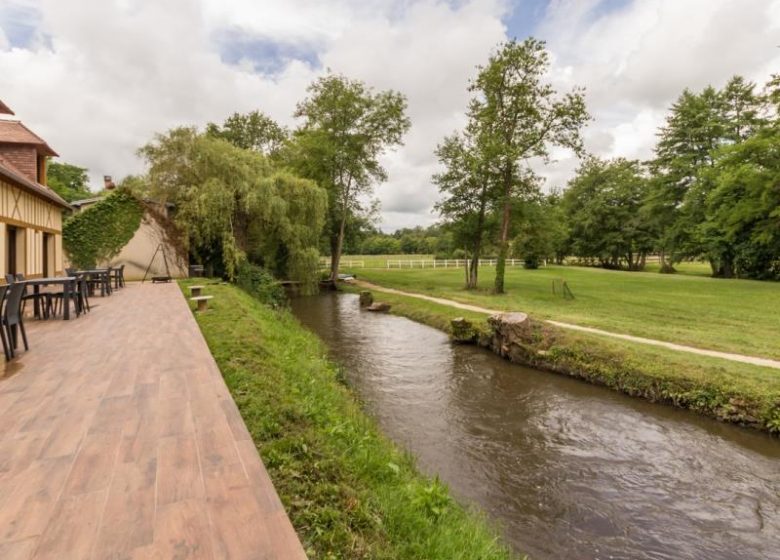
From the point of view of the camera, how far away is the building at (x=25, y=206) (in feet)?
33.9

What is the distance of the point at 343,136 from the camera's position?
82.1 ft

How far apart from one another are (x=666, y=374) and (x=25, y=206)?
1650 centimetres

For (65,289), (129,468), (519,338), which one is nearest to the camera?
(129,468)

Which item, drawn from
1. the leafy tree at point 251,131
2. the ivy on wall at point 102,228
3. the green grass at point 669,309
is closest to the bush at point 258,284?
the ivy on wall at point 102,228

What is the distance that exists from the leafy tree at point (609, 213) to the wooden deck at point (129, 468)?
39818 millimetres

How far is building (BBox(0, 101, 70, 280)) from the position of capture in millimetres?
10328

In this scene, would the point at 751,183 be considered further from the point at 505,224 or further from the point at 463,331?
the point at 463,331

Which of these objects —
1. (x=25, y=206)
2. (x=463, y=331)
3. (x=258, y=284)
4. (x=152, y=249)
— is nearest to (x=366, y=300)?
(x=258, y=284)

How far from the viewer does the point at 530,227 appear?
800 inches

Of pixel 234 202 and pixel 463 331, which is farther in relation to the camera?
pixel 234 202

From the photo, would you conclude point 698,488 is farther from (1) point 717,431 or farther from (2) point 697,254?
(2) point 697,254

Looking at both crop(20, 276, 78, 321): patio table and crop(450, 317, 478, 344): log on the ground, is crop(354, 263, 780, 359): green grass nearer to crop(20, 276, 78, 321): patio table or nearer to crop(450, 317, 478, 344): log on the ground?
crop(450, 317, 478, 344): log on the ground

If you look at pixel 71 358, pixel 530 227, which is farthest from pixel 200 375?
pixel 530 227

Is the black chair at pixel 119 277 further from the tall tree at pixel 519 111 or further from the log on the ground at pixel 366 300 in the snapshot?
the tall tree at pixel 519 111
